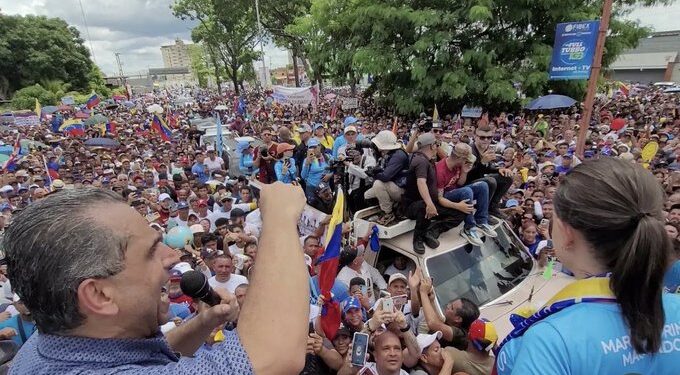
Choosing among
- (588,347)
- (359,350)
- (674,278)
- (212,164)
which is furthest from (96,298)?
(212,164)

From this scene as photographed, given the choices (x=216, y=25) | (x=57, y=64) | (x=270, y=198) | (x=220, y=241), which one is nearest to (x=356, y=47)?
(x=220, y=241)

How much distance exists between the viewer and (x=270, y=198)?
1.05 m

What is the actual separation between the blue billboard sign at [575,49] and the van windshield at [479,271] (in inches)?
230

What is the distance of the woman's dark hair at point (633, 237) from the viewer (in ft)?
3.65

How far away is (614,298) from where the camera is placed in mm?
1149

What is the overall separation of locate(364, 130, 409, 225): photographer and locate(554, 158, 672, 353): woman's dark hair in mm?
3308

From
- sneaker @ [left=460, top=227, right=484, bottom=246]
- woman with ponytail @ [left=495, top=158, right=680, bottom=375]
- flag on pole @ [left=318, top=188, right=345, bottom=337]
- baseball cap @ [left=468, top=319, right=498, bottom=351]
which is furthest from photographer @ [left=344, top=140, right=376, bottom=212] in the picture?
woman with ponytail @ [left=495, top=158, right=680, bottom=375]

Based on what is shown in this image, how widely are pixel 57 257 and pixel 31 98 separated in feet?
147

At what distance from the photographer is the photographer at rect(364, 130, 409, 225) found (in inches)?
177

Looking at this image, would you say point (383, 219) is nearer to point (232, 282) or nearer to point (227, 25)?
point (232, 282)

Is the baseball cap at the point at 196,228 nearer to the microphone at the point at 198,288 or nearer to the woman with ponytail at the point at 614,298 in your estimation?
the microphone at the point at 198,288

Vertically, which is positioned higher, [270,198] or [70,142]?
[270,198]

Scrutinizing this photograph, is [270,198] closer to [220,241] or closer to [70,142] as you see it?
[220,241]

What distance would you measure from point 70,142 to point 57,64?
37393mm
